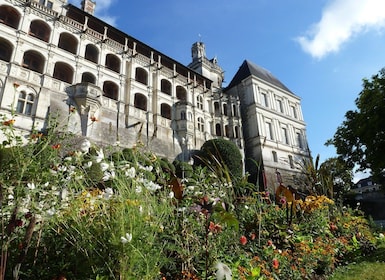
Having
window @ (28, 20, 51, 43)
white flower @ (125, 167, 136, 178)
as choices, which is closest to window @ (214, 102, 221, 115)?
window @ (28, 20, 51, 43)

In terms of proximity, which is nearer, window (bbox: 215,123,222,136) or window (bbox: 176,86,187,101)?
window (bbox: 176,86,187,101)

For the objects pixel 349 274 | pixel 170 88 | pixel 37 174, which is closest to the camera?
pixel 37 174

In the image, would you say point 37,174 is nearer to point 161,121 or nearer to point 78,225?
point 78,225

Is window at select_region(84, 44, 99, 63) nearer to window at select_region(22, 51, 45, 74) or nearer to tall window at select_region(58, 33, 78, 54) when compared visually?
tall window at select_region(58, 33, 78, 54)

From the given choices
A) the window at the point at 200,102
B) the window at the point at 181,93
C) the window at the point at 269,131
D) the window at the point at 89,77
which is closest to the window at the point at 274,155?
the window at the point at 269,131

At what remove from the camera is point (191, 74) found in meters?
27.7

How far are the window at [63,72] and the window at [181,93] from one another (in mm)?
10677

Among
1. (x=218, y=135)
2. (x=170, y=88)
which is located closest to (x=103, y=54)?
(x=170, y=88)

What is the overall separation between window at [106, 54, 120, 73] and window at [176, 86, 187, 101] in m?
6.67

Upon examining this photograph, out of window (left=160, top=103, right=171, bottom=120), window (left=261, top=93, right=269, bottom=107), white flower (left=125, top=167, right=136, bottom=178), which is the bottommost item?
white flower (left=125, top=167, right=136, bottom=178)

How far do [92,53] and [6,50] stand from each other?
20.0ft

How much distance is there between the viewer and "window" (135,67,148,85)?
2309 centimetres

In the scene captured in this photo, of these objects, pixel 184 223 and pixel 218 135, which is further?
pixel 218 135

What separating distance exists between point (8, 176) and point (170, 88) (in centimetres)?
2273
